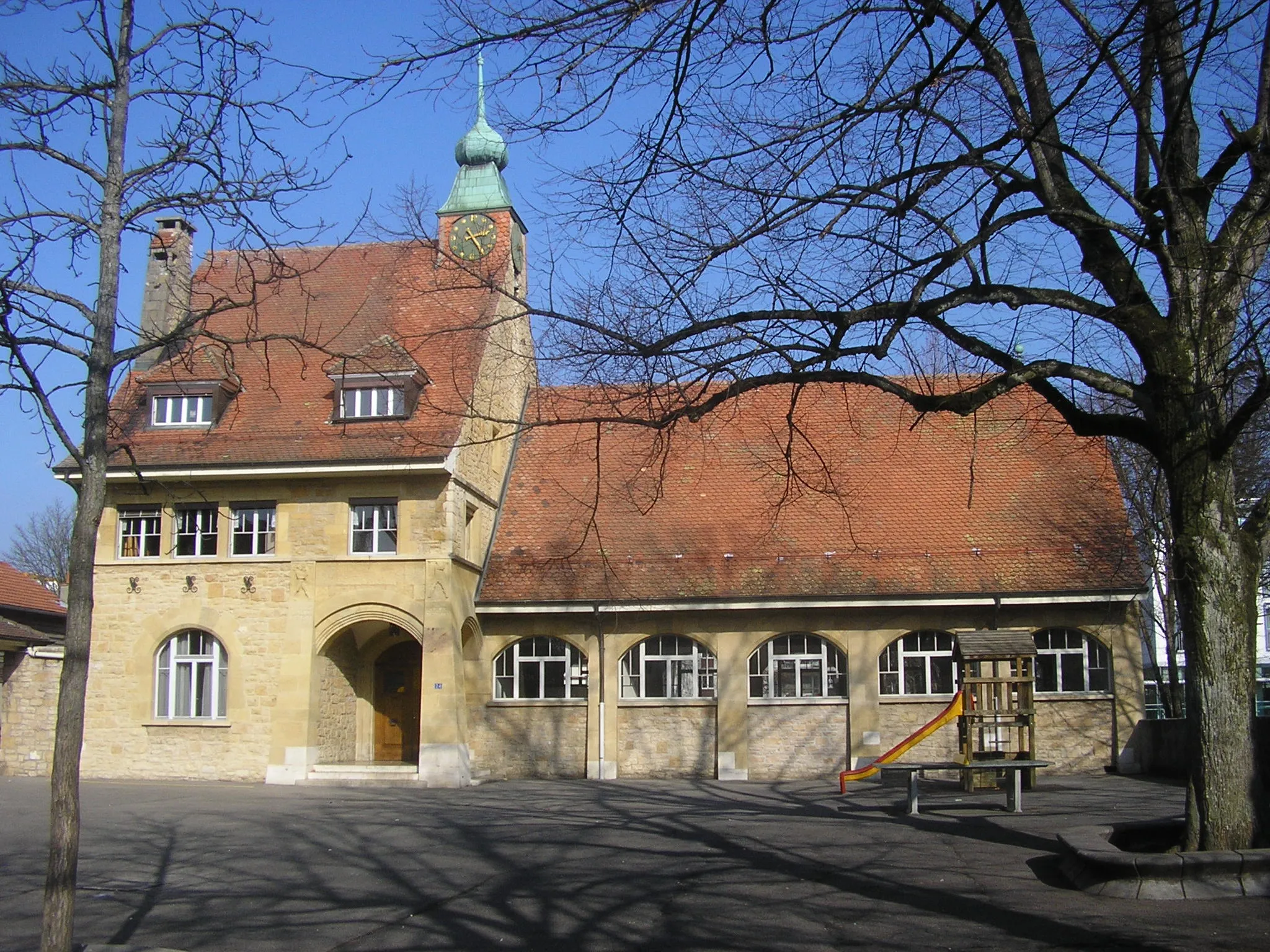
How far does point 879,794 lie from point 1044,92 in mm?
12666

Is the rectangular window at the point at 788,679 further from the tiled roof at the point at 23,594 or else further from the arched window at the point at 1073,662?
the tiled roof at the point at 23,594

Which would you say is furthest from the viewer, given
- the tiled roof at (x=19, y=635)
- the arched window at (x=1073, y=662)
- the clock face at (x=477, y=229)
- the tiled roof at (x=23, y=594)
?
the tiled roof at (x=23, y=594)

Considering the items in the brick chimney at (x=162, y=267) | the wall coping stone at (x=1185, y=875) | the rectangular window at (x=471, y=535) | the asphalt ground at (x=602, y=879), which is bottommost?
the asphalt ground at (x=602, y=879)

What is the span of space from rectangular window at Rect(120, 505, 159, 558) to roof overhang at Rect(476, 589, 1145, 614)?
22.4 ft

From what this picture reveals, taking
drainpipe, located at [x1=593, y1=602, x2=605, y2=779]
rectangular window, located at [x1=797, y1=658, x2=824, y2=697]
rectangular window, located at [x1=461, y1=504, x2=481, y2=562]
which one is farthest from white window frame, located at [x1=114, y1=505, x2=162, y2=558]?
rectangular window, located at [x1=797, y1=658, x2=824, y2=697]

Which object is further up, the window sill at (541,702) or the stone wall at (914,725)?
the window sill at (541,702)

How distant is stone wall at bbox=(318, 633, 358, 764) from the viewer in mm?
24156

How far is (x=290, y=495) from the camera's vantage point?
24.2 metres

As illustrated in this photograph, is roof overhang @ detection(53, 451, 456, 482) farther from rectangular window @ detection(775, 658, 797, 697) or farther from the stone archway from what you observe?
rectangular window @ detection(775, 658, 797, 697)

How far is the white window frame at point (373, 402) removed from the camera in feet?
81.1

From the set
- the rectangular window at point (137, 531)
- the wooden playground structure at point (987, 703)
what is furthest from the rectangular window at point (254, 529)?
the wooden playground structure at point (987, 703)

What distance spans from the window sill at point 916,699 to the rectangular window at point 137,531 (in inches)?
588

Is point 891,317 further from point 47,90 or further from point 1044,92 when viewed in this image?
Answer: point 47,90

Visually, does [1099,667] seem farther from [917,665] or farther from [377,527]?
[377,527]
